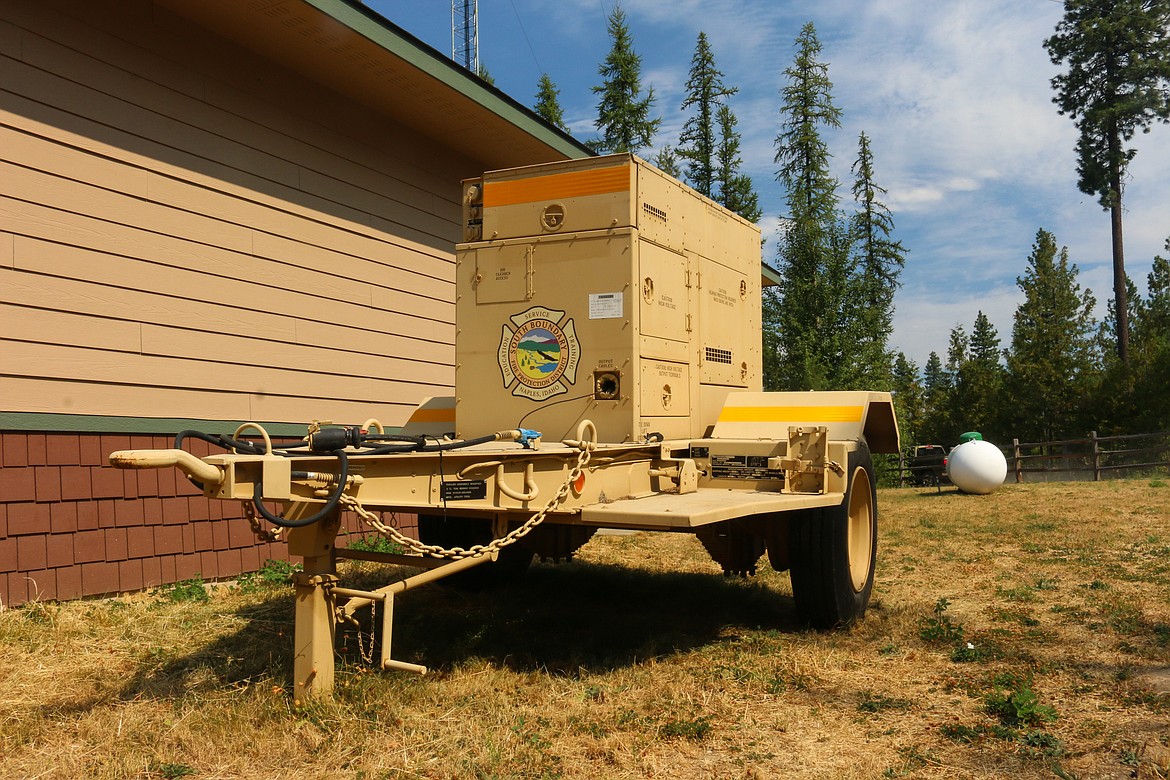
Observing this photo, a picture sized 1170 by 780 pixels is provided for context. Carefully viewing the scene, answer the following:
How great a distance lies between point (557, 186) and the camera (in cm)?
586

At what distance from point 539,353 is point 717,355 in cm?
165

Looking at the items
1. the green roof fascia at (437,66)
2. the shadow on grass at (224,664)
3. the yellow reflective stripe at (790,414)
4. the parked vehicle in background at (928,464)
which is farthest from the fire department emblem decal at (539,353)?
the parked vehicle in background at (928,464)

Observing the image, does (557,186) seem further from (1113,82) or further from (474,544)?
(1113,82)

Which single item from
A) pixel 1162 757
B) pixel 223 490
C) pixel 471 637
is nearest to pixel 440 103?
pixel 471 637

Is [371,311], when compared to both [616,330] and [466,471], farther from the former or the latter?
[466,471]

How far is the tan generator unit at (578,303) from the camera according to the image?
562cm

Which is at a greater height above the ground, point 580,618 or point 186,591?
point 186,591

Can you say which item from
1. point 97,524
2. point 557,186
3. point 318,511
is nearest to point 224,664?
point 318,511

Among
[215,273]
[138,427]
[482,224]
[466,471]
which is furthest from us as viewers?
[215,273]

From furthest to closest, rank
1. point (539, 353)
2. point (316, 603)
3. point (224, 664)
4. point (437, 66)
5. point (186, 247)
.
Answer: point (437, 66) → point (186, 247) → point (539, 353) → point (224, 664) → point (316, 603)

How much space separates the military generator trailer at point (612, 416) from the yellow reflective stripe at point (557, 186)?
10mm

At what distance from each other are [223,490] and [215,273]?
4461 millimetres

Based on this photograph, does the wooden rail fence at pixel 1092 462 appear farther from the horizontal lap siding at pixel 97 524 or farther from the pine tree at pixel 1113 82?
the horizontal lap siding at pixel 97 524

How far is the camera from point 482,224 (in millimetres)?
Result: 6148
